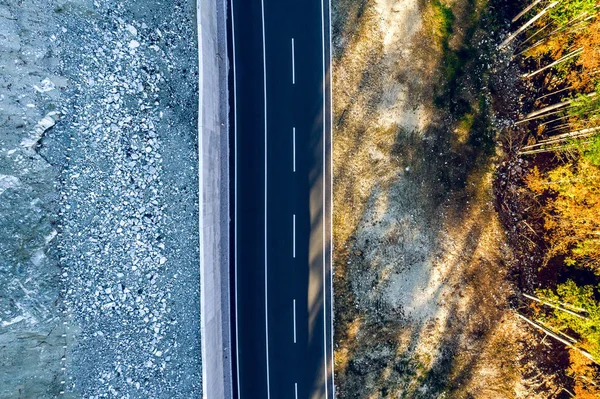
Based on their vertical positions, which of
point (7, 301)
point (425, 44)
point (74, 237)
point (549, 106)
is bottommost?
point (7, 301)

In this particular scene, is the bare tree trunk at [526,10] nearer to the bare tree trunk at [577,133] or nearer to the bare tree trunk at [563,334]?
the bare tree trunk at [577,133]

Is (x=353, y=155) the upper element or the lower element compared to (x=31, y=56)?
lower

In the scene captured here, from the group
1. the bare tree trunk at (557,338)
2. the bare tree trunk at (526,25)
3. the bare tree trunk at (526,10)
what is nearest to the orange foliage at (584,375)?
the bare tree trunk at (557,338)

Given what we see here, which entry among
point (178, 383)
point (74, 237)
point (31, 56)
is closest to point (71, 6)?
point (31, 56)

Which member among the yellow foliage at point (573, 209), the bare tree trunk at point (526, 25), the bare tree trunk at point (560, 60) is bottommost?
the yellow foliage at point (573, 209)

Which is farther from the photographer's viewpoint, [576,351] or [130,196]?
[576,351]

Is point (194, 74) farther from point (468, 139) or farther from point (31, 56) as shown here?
point (468, 139)

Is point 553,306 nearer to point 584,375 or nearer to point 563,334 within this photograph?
point 563,334
